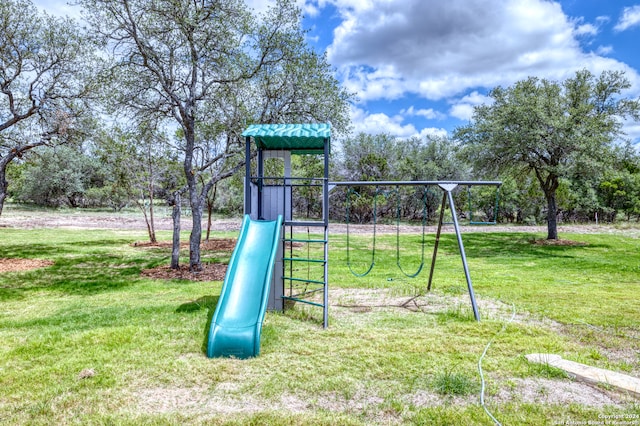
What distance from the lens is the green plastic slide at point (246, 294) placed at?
418cm

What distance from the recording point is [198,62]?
9.41m

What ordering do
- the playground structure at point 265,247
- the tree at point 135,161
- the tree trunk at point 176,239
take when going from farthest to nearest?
the tree at point 135,161
the tree trunk at point 176,239
the playground structure at point 265,247

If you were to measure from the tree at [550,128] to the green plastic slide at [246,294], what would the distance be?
42.9 ft

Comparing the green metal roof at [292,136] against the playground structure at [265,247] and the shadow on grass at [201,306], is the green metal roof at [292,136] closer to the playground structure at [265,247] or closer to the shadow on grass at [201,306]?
the playground structure at [265,247]

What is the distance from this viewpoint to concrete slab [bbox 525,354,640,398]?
332cm

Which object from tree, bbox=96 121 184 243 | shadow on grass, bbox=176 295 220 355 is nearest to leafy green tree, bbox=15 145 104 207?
tree, bbox=96 121 184 243

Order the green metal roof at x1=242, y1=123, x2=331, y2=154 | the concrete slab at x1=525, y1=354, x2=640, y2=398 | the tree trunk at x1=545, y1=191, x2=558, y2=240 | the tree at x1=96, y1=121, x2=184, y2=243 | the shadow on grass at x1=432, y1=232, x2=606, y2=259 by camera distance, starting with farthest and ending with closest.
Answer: the tree trunk at x1=545, y1=191, x2=558, y2=240, the shadow on grass at x1=432, y1=232, x2=606, y2=259, the tree at x1=96, y1=121, x2=184, y2=243, the green metal roof at x1=242, y1=123, x2=331, y2=154, the concrete slab at x1=525, y1=354, x2=640, y2=398

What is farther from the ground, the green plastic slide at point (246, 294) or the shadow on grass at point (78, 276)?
the green plastic slide at point (246, 294)

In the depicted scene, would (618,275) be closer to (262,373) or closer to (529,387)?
(529,387)

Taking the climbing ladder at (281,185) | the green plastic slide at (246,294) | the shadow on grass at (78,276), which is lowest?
the shadow on grass at (78,276)

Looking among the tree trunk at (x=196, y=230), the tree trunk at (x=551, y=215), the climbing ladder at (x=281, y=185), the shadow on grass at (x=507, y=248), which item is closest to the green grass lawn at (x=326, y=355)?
the climbing ladder at (x=281, y=185)

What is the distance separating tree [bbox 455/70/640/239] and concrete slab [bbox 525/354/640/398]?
1291cm

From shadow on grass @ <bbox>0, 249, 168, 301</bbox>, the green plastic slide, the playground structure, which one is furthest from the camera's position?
shadow on grass @ <bbox>0, 249, 168, 301</bbox>

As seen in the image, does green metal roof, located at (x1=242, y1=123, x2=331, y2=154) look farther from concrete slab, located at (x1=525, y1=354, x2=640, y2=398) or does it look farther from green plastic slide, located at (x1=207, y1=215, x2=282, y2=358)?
concrete slab, located at (x1=525, y1=354, x2=640, y2=398)
